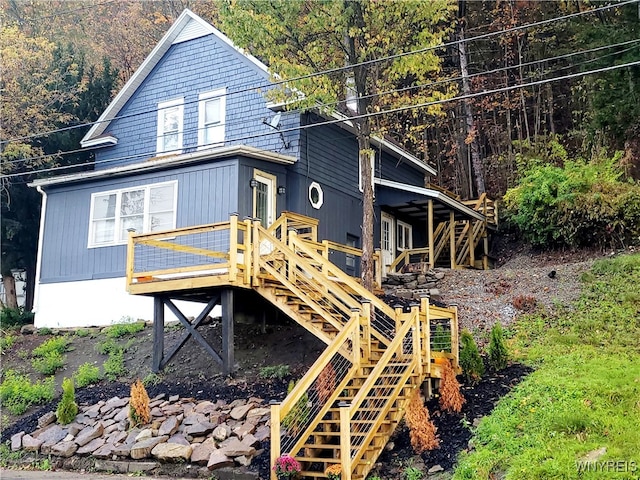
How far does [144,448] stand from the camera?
1000cm

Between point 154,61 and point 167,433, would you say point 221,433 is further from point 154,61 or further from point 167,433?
point 154,61

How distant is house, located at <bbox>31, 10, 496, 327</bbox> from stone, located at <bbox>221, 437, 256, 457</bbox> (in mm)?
6876

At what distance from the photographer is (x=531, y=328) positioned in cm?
1337

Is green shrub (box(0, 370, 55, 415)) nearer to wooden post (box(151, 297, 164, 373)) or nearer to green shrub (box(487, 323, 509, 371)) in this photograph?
wooden post (box(151, 297, 164, 373))

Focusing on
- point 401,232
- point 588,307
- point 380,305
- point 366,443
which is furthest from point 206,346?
point 401,232

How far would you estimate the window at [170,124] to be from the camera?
18.8 metres

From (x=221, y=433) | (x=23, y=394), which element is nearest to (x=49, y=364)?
(x=23, y=394)

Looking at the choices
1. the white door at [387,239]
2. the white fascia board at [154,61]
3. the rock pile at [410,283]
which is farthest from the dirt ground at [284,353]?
the white fascia board at [154,61]

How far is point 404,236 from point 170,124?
28.2 ft

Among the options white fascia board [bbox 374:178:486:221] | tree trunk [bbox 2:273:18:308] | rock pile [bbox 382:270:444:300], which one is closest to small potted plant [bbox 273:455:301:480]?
rock pile [bbox 382:270:444:300]

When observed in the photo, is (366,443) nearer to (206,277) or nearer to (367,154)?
(206,277)

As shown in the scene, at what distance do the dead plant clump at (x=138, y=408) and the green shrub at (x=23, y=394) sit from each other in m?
3.47

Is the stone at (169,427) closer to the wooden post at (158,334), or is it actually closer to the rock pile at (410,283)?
the wooden post at (158,334)

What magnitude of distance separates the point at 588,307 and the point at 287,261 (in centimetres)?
645
